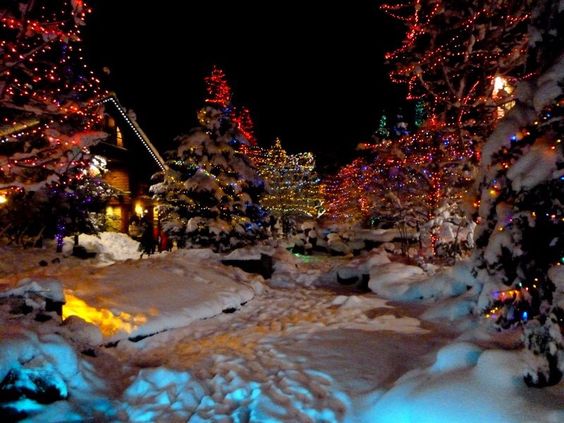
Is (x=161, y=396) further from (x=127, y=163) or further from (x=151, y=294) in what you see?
(x=127, y=163)

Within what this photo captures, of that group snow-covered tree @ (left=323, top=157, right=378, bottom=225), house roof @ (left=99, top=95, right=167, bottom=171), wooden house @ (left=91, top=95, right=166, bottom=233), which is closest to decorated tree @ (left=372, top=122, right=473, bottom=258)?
snow-covered tree @ (left=323, top=157, right=378, bottom=225)

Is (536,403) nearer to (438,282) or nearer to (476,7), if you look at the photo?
(438,282)

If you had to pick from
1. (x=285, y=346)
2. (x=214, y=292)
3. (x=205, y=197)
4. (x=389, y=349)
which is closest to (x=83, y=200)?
(x=205, y=197)

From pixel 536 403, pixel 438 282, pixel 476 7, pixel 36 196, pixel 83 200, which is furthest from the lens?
pixel 83 200

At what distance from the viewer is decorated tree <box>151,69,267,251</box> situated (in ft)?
59.2

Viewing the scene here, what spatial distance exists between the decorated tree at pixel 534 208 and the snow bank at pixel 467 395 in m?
0.21

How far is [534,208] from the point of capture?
436cm

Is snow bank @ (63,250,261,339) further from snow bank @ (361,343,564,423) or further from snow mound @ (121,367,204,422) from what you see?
snow bank @ (361,343,564,423)

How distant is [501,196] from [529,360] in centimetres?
188

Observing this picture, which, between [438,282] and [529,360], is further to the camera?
[438,282]

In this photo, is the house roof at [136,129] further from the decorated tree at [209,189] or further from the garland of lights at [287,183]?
the decorated tree at [209,189]

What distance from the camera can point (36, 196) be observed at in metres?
17.1

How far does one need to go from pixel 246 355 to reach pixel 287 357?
65 centimetres

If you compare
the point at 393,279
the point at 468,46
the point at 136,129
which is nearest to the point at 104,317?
the point at 393,279
